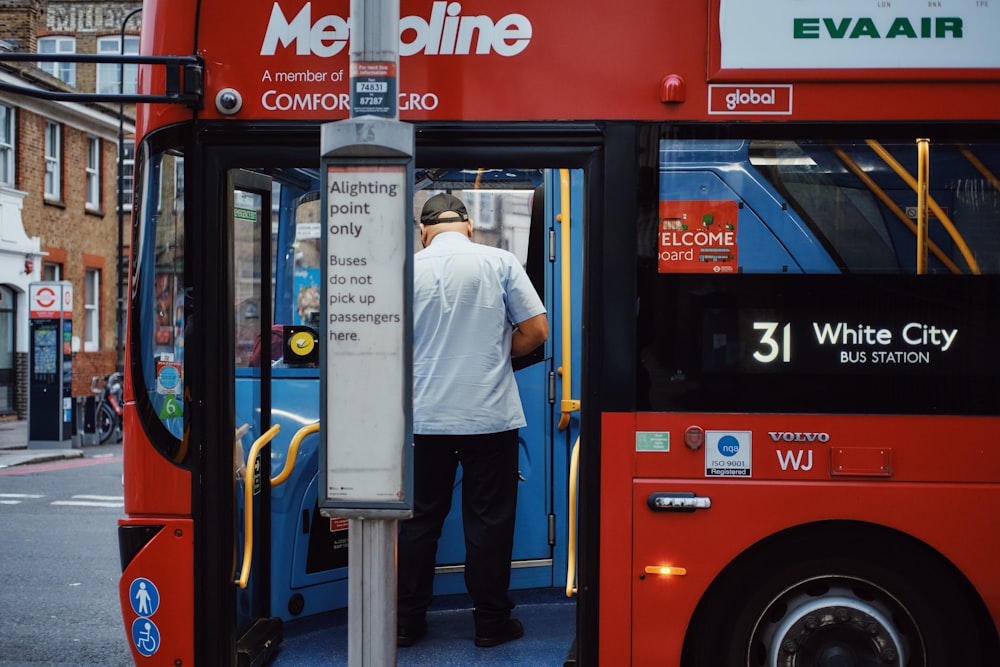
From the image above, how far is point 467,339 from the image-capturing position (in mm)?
4195

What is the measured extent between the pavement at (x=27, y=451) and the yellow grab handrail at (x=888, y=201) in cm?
1467

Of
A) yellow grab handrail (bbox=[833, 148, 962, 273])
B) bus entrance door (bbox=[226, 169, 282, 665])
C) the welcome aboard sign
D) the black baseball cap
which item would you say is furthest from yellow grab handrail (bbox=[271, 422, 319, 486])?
yellow grab handrail (bbox=[833, 148, 962, 273])

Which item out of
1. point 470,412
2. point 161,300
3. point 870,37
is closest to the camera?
point 870,37

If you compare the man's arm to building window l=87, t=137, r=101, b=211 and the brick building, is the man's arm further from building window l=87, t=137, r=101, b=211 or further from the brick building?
building window l=87, t=137, r=101, b=211

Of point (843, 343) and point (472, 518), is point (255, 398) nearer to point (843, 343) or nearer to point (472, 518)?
point (472, 518)

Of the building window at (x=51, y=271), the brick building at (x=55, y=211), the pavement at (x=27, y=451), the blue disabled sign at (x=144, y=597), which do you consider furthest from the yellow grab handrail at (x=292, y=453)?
the building window at (x=51, y=271)

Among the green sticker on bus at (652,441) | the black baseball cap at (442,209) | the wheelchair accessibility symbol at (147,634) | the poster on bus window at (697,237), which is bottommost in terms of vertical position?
the wheelchair accessibility symbol at (147,634)

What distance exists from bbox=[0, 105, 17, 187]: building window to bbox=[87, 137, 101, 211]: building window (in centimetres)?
357

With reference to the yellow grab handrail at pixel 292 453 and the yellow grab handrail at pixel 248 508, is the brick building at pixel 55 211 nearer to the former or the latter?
the yellow grab handrail at pixel 292 453

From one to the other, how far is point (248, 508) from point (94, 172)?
24.3 meters

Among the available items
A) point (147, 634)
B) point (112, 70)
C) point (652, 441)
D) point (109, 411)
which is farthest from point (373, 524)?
point (112, 70)

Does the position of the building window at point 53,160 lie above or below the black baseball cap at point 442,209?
above

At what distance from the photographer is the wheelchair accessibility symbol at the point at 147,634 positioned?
3.52m

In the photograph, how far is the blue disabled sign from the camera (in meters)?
3.51
